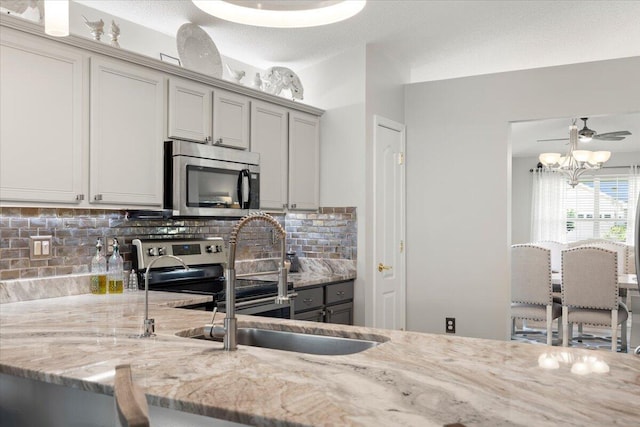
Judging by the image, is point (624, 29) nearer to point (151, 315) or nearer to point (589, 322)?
point (589, 322)

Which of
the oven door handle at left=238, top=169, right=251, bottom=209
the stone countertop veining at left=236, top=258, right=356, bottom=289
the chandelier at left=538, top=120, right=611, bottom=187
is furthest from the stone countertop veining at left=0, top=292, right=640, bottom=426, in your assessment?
the chandelier at left=538, top=120, right=611, bottom=187

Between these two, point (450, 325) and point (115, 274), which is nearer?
point (115, 274)

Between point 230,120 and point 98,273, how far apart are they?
1332 millimetres

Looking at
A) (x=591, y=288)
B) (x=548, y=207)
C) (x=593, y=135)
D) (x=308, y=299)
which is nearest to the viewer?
(x=308, y=299)

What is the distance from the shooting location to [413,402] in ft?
4.22

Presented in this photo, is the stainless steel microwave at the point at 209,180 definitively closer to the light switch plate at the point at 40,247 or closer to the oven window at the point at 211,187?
the oven window at the point at 211,187

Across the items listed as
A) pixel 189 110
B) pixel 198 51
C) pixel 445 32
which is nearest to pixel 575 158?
pixel 445 32

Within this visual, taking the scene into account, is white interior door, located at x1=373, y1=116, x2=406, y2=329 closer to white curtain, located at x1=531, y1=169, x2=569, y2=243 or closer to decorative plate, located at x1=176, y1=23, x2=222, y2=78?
decorative plate, located at x1=176, y1=23, x2=222, y2=78

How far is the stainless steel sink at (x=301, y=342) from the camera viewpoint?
2064 mm

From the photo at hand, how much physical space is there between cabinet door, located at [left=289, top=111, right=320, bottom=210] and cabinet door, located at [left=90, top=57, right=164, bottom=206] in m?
1.32

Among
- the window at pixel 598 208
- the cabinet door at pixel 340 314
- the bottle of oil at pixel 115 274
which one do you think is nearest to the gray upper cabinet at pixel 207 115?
the bottle of oil at pixel 115 274

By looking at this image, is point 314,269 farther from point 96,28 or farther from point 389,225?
point 96,28

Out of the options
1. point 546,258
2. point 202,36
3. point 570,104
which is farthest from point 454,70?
point 202,36

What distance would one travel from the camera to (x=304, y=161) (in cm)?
468
